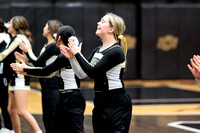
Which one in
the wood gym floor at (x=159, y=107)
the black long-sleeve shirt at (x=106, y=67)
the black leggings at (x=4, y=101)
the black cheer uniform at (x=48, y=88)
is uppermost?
the black long-sleeve shirt at (x=106, y=67)

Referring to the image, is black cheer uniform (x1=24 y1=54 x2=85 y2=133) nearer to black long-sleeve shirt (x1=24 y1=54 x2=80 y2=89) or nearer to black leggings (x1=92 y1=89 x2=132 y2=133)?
black long-sleeve shirt (x1=24 y1=54 x2=80 y2=89)

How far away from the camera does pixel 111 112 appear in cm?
412

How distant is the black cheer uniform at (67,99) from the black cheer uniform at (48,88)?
626 millimetres

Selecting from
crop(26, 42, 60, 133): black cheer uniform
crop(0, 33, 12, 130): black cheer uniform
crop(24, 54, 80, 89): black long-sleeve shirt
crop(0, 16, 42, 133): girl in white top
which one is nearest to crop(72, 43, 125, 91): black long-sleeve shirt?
crop(24, 54, 80, 89): black long-sleeve shirt

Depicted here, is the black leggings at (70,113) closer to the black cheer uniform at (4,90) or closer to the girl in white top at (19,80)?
the girl in white top at (19,80)

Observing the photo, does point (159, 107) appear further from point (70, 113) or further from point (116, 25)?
point (116, 25)

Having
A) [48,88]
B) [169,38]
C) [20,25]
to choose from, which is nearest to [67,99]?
[48,88]

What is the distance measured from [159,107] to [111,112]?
6897mm

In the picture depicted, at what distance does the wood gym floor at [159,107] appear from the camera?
805cm

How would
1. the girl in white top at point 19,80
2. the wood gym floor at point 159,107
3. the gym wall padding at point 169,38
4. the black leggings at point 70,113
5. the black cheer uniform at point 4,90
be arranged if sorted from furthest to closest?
the gym wall padding at point 169,38
the wood gym floor at point 159,107
the black cheer uniform at point 4,90
the girl in white top at point 19,80
the black leggings at point 70,113

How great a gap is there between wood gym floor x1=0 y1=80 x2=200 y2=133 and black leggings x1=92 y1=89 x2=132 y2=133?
139 inches

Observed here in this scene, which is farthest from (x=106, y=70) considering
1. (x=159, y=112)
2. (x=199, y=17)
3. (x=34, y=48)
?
(x=199, y=17)

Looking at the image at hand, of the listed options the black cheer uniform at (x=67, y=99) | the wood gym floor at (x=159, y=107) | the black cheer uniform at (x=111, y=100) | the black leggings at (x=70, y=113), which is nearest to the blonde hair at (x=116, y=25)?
the black cheer uniform at (x=111, y=100)

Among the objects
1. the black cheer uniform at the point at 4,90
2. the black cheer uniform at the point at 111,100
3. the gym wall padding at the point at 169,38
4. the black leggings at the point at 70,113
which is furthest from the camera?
the gym wall padding at the point at 169,38
